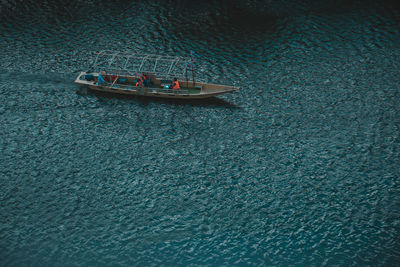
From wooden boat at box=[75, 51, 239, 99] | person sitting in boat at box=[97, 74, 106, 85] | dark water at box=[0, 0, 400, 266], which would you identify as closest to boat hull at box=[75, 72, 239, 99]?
wooden boat at box=[75, 51, 239, 99]

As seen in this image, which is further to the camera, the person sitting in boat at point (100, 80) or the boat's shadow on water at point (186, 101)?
the person sitting in boat at point (100, 80)

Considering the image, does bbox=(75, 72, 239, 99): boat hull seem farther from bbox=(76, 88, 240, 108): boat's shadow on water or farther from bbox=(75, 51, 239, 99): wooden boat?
bbox=(76, 88, 240, 108): boat's shadow on water

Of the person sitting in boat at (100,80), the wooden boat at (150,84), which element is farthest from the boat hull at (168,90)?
the person sitting in boat at (100,80)

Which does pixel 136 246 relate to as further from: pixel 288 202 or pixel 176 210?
pixel 288 202

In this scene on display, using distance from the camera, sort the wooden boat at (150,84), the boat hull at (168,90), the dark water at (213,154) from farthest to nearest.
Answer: the wooden boat at (150,84)
the boat hull at (168,90)
the dark water at (213,154)

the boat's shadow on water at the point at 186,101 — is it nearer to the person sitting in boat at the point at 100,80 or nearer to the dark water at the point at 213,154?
the dark water at the point at 213,154

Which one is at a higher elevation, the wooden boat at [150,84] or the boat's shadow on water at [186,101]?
the wooden boat at [150,84]

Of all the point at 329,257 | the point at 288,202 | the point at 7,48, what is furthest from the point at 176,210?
the point at 7,48

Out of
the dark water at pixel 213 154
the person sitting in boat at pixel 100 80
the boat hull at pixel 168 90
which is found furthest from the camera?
the person sitting in boat at pixel 100 80
